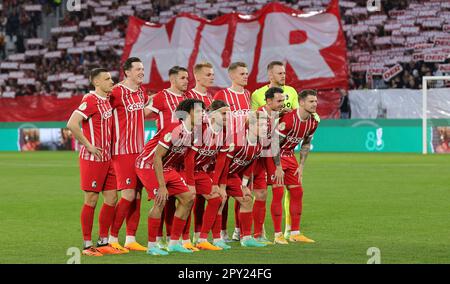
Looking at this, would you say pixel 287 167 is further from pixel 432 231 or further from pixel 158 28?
pixel 158 28

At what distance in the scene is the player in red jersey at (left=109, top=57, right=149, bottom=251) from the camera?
9930 mm

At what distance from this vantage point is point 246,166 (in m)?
10.5

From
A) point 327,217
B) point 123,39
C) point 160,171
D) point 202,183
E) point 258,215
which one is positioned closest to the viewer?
point 160,171

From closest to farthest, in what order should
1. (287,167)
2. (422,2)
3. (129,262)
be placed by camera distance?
(129,262)
(287,167)
(422,2)

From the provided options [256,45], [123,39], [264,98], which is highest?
[123,39]

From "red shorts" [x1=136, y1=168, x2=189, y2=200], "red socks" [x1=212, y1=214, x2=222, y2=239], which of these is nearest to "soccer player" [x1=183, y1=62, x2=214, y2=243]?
"red socks" [x1=212, y1=214, x2=222, y2=239]

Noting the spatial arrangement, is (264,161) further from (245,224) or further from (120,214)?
(120,214)

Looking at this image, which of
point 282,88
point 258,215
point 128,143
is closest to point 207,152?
point 128,143

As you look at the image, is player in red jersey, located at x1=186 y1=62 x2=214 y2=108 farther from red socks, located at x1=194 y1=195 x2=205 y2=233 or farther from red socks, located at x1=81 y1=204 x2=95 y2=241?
red socks, located at x1=81 y1=204 x2=95 y2=241

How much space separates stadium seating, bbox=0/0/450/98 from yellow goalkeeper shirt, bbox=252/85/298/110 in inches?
785

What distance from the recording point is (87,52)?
133ft

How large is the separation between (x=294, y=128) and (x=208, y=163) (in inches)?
52.8
